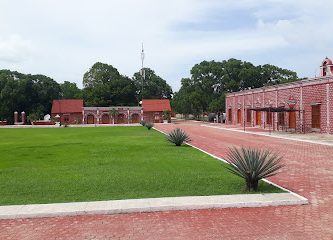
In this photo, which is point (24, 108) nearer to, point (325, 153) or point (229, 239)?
point (325, 153)

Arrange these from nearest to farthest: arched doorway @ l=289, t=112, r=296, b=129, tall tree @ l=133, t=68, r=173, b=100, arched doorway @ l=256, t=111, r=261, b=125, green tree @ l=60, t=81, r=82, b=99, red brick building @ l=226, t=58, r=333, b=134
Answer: red brick building @ l=226, t=58, r=333, b=134 → arched doorway @ l=289, t=112, r=296, b=129 → arched doorway @ l=256, t=111, r=261, b=125 → tall tree @ l=133, t=68, r=173, b=100 → green tree @ l=60, t=81, r=82, b=99

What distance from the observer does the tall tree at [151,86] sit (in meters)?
95.0

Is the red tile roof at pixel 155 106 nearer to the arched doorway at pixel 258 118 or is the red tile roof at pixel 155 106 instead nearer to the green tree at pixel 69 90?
the arched doorway at pixel 258 118

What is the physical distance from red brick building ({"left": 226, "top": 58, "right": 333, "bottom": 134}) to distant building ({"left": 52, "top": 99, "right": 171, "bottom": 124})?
27931 mm

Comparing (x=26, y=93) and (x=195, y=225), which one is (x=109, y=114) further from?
(x=195, y=225)

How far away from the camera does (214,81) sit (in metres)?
73.1

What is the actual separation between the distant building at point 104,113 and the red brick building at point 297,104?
2793 centimetres

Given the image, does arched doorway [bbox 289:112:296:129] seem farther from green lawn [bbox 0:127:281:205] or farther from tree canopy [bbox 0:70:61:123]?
tree canopy [bbox 0:70:61:123]

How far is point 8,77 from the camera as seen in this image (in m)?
73.1

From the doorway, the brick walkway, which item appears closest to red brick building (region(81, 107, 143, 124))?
the doorway

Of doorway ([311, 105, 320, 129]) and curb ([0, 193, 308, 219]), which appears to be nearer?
curb ([0, 193, 308, 219])

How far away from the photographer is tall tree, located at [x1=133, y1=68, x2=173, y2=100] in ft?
312

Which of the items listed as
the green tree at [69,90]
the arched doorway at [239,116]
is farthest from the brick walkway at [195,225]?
the green tree at [69,90]

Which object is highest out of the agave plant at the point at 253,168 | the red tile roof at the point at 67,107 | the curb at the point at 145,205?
the red tile roof at the point at 67,107
